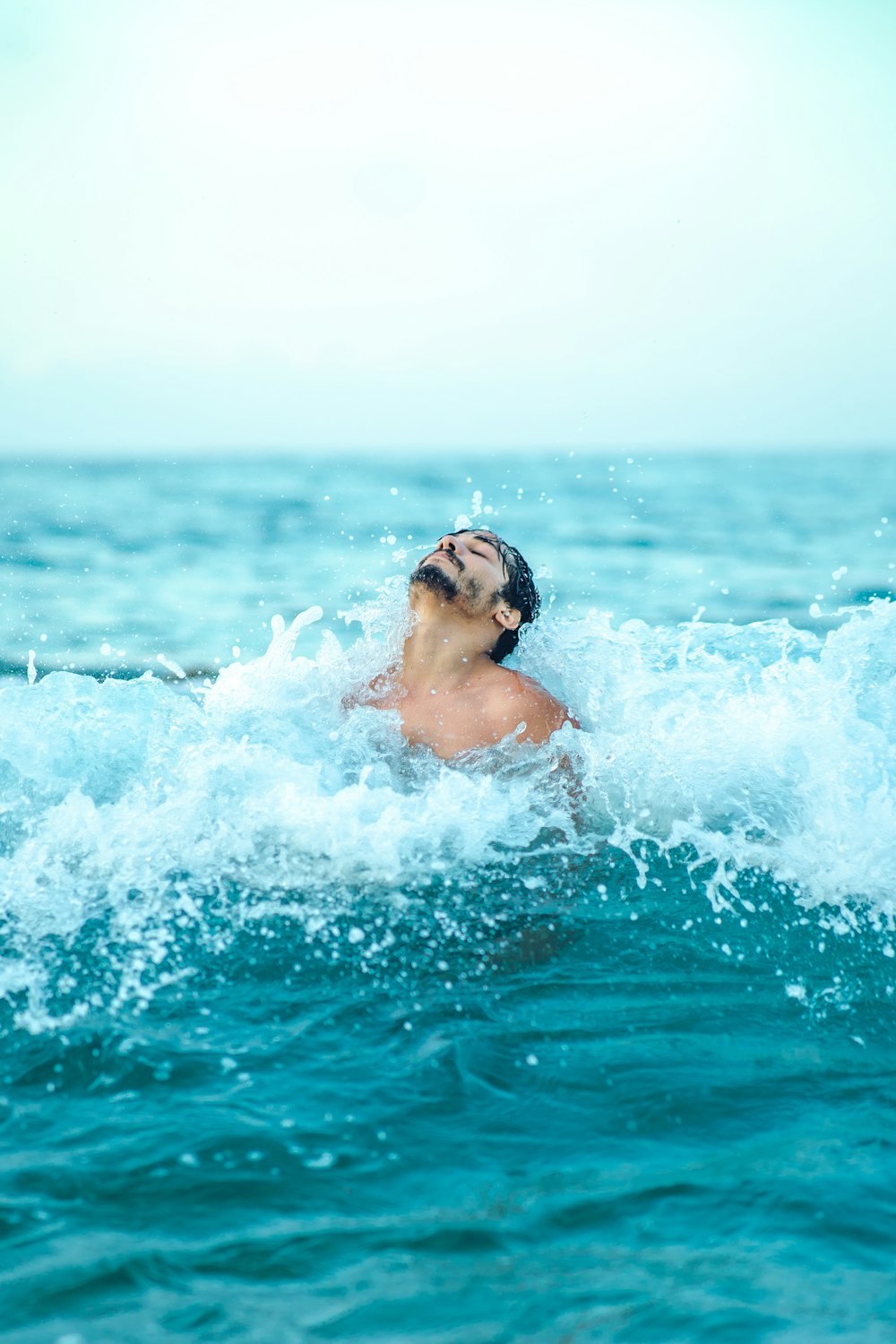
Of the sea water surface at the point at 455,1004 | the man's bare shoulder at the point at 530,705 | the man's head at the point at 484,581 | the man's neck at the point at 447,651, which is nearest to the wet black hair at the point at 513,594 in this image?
the man's head at the point at 484,581

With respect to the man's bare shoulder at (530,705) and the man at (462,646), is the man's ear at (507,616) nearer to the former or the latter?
the man at (462,646)

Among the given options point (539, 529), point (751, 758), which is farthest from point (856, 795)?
point (539, 529)

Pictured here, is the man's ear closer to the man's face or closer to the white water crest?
the man's face

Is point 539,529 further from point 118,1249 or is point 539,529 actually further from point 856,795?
point 118,1249

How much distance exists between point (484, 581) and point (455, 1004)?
226 cm

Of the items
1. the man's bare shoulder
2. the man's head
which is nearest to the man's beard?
the man's head

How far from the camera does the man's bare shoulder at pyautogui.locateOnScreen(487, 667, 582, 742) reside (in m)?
4.87

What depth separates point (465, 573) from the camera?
5113mm

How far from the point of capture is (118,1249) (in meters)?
2.41

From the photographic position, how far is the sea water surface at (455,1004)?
237cm

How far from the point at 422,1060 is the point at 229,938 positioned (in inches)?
35.2

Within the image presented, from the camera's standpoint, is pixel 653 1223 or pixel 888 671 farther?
pixel 888 671

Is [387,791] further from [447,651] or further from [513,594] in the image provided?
[513,594]

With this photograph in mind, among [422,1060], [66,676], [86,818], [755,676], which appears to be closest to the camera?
[422,1060]
